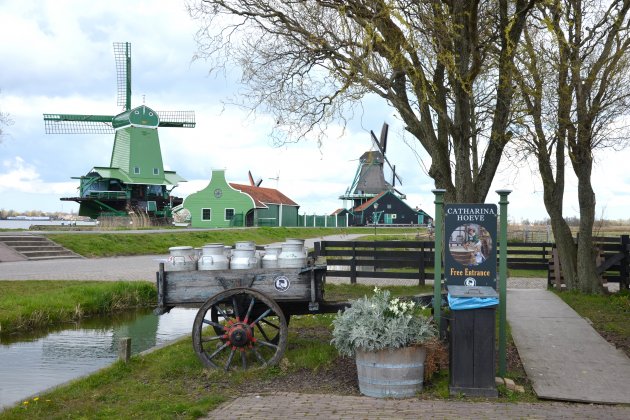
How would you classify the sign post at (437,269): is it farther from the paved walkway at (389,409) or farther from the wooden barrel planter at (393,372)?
the paved walkway at (389,409)

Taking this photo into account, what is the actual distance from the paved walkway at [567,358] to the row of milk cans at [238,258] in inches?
125

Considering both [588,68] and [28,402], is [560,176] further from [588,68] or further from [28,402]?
[28,402]

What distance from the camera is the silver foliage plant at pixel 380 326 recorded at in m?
6.69

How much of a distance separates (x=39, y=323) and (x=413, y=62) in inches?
359

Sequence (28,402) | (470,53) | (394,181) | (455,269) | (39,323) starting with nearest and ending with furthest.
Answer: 1. (28,402)
2. (455,269)
3. (470,53)
4. (39,323)
5. (394,181)

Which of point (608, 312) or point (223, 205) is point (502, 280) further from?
point (223, 205)

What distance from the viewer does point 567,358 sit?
839cm

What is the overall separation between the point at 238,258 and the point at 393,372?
8.51ft

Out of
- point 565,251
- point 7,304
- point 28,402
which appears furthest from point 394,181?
point 28,402

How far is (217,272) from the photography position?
8094 mm

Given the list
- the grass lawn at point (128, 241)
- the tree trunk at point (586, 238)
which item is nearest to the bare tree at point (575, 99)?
the tree trunk at point (586, 238)

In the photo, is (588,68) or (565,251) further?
(565,251)

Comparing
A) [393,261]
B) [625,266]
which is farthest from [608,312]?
[393,261]

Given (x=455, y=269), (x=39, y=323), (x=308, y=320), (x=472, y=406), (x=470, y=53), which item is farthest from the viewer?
(x=39, y=323)
